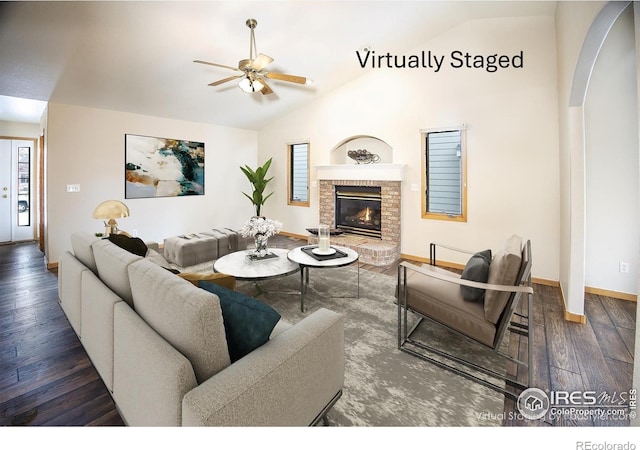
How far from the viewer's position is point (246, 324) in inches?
52.2

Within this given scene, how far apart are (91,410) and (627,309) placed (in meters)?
4.67

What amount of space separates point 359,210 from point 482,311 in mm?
3860

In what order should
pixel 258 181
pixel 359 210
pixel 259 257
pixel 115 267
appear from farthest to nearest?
pixel 258 181
pixel 359 210
pixel 259 257
pixel 115 267

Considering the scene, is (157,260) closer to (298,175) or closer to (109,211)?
(109,211)

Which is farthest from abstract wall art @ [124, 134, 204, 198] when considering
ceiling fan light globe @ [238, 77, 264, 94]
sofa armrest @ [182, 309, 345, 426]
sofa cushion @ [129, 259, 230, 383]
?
sofa armrest @ [182, 309, 345, 426]

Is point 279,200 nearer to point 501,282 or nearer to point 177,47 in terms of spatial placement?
point 177,47

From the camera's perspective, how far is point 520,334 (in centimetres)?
259

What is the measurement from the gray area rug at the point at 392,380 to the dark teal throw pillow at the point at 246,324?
2.47 feet

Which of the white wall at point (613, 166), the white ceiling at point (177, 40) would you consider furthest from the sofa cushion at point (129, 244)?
the white wall at point (613, 166)

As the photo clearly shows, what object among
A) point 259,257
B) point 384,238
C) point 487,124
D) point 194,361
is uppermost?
point 487,124

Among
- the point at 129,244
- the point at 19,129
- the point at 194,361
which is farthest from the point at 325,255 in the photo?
the point at 19,129

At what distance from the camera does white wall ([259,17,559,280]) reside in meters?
3.89

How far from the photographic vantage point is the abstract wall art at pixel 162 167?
5.34m

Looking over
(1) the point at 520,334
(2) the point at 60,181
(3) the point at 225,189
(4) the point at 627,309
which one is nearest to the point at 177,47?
(2) the point at 60,181
